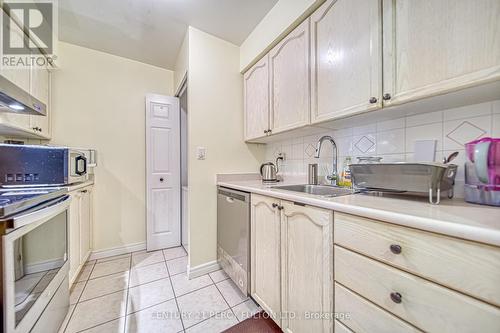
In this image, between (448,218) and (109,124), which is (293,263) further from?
(109,124)

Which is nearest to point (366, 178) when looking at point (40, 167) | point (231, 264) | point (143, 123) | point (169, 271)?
point (231, 264)

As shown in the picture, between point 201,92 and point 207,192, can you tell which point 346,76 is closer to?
point 201,92

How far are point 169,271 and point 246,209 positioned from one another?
116cm

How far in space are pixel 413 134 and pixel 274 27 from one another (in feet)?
4.31

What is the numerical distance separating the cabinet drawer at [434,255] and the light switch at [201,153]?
4.63 feet

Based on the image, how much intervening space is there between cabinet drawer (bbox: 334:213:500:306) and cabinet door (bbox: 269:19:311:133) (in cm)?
87

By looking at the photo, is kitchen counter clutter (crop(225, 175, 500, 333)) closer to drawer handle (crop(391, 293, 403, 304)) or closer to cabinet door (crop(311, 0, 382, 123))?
drawer handle (crop(391, 293, 403, 304))

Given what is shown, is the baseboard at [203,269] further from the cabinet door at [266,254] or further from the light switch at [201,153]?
the light switch at [201,153]

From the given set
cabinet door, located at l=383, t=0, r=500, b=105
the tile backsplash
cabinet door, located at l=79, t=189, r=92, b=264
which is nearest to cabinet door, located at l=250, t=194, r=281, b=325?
the tile backsplash

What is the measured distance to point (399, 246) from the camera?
595 millimetres

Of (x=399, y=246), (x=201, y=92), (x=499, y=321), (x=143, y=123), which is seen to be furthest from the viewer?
(x=143, y=123)

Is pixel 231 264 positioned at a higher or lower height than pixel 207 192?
lower

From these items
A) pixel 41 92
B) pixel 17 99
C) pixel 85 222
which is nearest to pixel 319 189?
pixel 17 99

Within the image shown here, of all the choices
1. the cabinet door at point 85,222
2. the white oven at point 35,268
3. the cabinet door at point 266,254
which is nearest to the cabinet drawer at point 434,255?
the cabinet door at point 266,254
